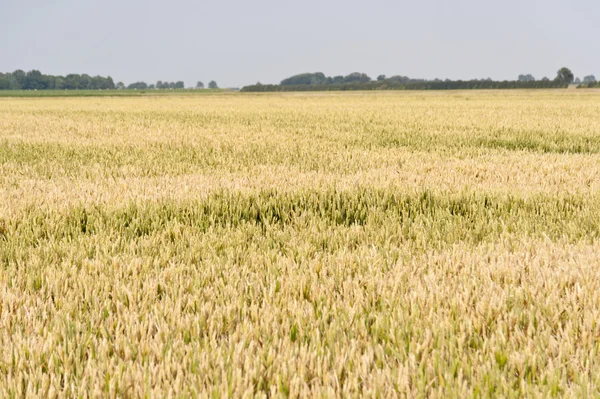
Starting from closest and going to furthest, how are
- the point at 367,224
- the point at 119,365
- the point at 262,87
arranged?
the point at 119,365
the point at 367,224
the point at 262,87

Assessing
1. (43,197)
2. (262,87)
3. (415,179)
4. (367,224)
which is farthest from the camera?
(262,87)

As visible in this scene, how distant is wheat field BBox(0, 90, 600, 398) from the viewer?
182 cm

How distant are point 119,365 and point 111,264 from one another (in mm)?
1280

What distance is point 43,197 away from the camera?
4.57 metres

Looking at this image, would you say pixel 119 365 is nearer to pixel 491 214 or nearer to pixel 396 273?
pixel 396 273

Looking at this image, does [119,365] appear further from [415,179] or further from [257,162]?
[257,162]

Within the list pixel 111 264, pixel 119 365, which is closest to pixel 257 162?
pixel 111 264

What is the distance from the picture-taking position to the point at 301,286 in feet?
8.64

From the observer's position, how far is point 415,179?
5617 mm

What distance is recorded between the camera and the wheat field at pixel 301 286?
1.82 m

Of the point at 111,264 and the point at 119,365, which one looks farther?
the point at 111,264

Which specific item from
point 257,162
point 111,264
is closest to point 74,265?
point 111,264

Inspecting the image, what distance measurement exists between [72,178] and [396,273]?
4.47 metres

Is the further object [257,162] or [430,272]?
[257,162]
